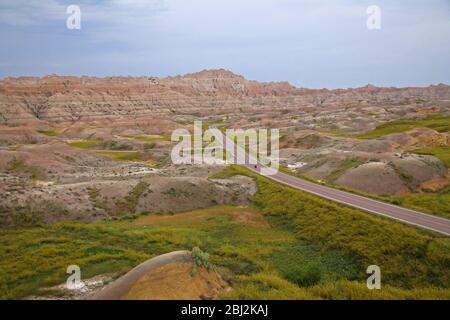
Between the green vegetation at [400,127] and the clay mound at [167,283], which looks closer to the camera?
the clay mound at [167,283]

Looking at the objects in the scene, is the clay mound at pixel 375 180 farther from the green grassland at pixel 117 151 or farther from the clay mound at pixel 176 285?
the green grassland at pixel 117 151

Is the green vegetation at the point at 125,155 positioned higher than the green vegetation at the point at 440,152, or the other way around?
the green vegetation at the point at 440,152

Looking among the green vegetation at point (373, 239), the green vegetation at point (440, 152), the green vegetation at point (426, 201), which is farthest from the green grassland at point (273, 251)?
the green vegetation at point (440, 152)

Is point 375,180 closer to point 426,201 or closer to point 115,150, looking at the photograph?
point 426,201
